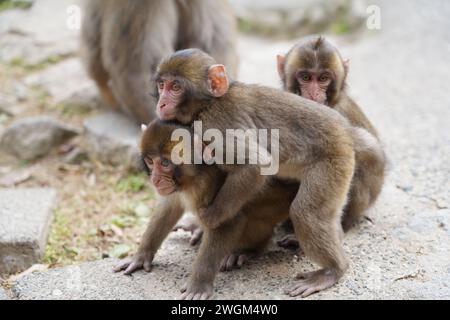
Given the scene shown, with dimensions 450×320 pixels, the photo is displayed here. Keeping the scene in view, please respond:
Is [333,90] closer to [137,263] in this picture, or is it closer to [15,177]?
[137,263]

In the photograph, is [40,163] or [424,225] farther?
[40,163]

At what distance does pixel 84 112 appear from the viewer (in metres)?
7.93

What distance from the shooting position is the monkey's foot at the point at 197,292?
3.76m

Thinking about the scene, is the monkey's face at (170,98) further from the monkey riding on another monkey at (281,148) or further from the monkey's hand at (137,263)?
the monkey's hand at (137,263)

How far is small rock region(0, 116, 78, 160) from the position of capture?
7.06 meters

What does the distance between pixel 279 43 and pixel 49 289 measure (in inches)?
321

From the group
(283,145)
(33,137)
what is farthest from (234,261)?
(33,137)

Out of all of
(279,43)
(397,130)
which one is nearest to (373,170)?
(397,130)

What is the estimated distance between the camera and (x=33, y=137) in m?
7.09

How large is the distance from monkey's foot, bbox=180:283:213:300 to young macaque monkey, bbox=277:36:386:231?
2.89ft

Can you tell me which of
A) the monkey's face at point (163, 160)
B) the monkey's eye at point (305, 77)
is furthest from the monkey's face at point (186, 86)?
the monkey's eye at point (305, 77)

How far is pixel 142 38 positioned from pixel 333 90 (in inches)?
96.3

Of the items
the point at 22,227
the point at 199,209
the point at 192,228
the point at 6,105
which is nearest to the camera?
the point at 199,209
